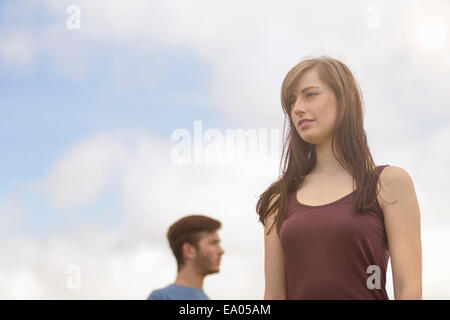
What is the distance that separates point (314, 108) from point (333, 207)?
0.69m

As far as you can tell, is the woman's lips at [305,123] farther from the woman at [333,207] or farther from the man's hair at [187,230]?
the man's hair at [187,230]

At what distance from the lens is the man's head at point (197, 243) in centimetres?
412

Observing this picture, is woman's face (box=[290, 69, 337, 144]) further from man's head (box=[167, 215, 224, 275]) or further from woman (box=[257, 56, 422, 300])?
man's head (box=[167, 215, 224, 275])

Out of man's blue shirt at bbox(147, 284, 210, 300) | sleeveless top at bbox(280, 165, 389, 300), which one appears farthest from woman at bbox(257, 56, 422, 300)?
man's blue shirt at bbox(147, 284, 210, 300)

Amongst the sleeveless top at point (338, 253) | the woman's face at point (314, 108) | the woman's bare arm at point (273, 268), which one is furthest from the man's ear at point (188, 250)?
the woman's face at point (314, 108)

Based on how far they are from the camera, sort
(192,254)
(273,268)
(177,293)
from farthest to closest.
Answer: (273,268) < (192,254) < (177,293)

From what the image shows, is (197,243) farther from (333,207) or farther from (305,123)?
(305,123)

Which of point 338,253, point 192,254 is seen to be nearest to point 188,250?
point 192,254

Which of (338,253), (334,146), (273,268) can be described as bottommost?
(273,268)

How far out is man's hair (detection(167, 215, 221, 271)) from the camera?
4.22 m

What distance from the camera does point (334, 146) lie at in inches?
169

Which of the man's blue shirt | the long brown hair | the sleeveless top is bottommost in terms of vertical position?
the man's blue shirt
